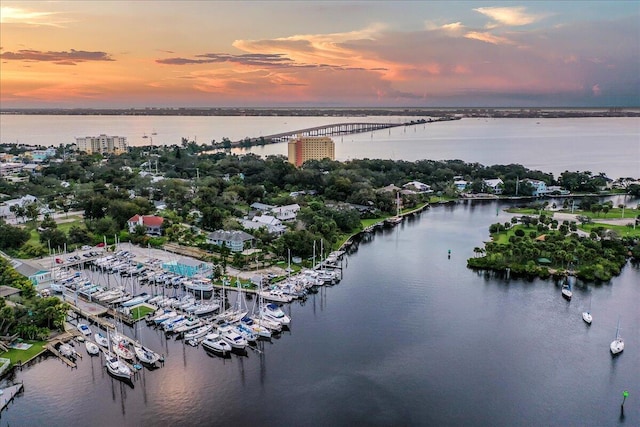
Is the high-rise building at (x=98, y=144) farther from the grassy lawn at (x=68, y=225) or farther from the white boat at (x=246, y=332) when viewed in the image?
the white boat at (x=246, y=332)

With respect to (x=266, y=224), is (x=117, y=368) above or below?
below

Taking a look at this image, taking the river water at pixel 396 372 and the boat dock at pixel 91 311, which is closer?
the river water at pixel 396 372

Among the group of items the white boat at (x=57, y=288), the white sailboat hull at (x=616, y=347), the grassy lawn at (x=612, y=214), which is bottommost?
the white sailboat hull at (x=616, y=347)

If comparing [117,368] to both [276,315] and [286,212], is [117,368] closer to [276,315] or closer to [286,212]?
[276,315]

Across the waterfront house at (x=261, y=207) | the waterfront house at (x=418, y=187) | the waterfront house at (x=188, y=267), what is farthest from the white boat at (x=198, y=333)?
the waterfront house at (x=418, y=187)

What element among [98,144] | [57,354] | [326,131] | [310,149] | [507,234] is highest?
[326,131]

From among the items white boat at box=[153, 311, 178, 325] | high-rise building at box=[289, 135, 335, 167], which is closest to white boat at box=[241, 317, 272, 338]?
white boat at box=[153, 311, 178, 325]

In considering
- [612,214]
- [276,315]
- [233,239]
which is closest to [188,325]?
[276,315]
